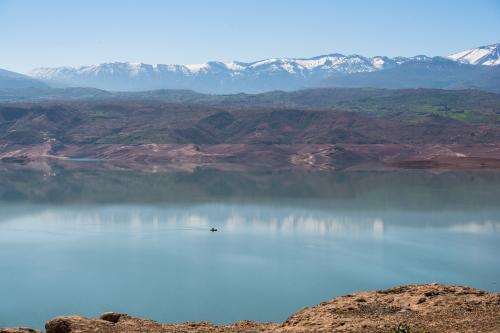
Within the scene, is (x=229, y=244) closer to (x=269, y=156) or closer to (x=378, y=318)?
(x=378, y=318)

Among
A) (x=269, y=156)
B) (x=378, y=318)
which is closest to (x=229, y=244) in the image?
(x=378, y=318)

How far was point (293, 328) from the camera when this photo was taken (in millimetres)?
14133

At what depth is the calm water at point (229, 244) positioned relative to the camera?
27344 millimetres

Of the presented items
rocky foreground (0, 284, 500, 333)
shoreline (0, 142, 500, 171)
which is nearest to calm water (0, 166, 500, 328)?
rocky foreground (0, 284, 500, 333)

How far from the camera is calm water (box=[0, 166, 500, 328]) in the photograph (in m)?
27.3

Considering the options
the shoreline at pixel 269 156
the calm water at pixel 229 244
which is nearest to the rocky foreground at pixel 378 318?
the calm water at pixel 229 244

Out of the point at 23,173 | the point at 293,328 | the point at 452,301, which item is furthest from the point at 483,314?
the point at 23,173

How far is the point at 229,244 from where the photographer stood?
40625 mm

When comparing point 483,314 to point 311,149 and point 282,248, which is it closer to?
point 282,248

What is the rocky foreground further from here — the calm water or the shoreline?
the shoreline

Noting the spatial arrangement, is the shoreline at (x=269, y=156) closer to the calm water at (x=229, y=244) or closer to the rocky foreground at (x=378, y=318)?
the calm water at (x=229, y=244)

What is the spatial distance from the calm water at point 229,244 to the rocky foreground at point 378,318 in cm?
862

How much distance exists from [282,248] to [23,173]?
61639 mm

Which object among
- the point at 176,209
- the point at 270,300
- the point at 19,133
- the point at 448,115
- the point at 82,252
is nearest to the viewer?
the point at 270,300
